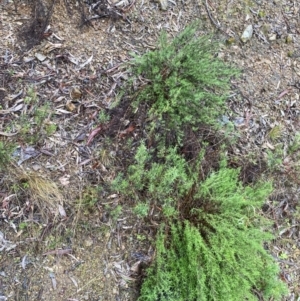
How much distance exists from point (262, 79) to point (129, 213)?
1.40 m

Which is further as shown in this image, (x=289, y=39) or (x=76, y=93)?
(x=289, y=39)

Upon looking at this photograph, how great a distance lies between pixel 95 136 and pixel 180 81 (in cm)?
64

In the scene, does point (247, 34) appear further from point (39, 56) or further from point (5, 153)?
point (5, 153)

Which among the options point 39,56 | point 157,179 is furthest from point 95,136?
point 39,56

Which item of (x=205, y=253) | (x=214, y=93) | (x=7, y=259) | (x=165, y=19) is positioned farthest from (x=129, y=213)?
(x=165, y=19)

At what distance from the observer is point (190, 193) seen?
2787 millimetres

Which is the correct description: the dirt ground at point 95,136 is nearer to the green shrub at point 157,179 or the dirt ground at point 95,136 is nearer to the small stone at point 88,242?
the small stone at point 88,242

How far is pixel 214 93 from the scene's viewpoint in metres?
2.95

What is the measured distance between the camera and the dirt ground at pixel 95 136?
259 centimetres

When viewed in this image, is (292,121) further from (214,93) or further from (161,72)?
(161,72)

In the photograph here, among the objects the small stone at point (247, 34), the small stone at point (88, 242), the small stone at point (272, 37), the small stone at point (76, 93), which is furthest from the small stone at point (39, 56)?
the small stone at point (272, 37)

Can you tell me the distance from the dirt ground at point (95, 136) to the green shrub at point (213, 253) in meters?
0.15

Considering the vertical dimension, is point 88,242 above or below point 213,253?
below

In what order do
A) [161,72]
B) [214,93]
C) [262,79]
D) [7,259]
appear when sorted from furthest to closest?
[262,79]
[214,93]
[161,72]
[7,259]
